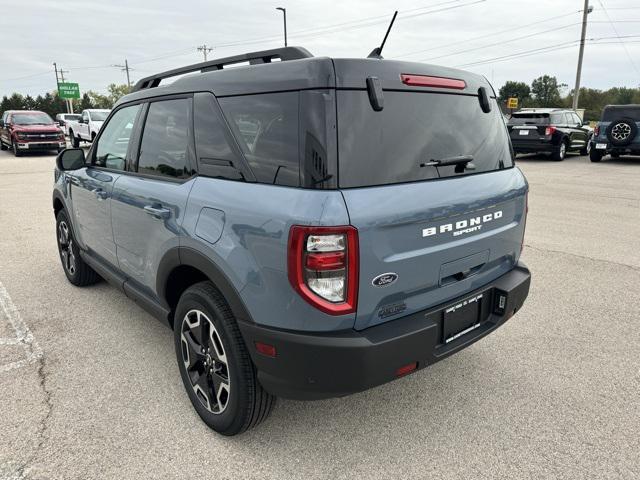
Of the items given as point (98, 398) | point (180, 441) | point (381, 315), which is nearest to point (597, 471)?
point (381, 315)

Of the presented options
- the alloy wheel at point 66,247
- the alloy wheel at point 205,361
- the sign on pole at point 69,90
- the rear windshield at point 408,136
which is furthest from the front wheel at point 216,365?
the sign on pole at point 69,90

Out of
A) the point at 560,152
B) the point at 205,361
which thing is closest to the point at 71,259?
the point at 205,361

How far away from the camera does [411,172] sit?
2188 millimetres

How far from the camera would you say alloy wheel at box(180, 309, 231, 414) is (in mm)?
2418

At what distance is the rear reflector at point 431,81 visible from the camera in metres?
2.22

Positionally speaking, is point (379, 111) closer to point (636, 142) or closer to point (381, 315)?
point (381, 315)

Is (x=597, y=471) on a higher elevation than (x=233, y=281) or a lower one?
lower

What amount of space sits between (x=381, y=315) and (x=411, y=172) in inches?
26.9

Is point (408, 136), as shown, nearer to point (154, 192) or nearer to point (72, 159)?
point (154, 192)

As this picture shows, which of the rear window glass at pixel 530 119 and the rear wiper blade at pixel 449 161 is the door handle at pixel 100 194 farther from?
the rear window glass at pixel 530 119

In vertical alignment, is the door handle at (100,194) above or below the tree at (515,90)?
below

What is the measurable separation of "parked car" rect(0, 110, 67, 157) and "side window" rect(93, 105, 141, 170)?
759 inches

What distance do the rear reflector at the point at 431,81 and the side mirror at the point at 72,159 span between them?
302cm

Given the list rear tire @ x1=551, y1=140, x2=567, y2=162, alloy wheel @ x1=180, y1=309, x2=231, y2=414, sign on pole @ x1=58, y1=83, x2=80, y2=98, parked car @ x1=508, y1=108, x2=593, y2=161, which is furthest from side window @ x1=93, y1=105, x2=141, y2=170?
sign on pole @ x1=58, y1=83, x2=80, y2=98
